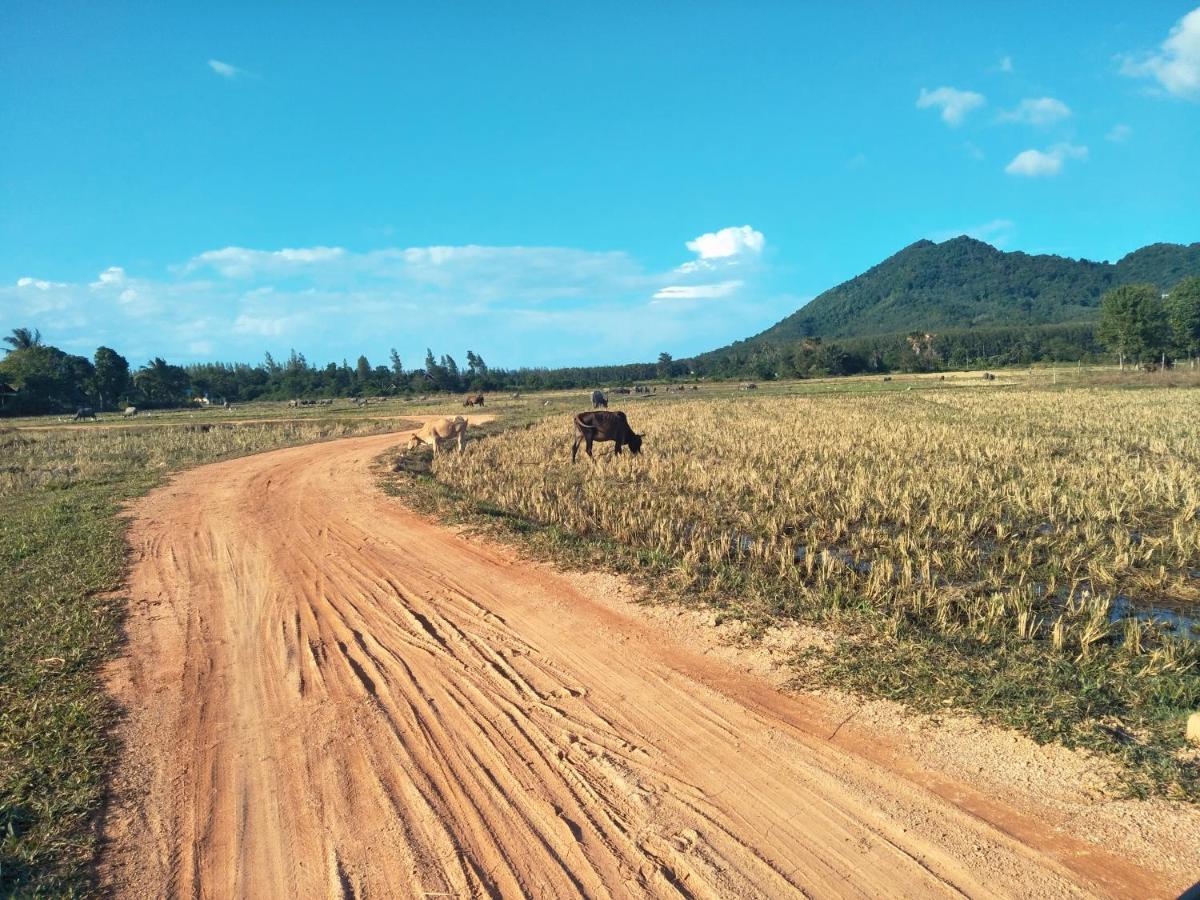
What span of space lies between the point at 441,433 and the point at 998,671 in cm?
1593

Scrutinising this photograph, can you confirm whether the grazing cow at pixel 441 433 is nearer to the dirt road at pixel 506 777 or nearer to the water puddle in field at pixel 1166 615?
the dirt road at pixel 506 777

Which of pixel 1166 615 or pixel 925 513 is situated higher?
pixel 925 513

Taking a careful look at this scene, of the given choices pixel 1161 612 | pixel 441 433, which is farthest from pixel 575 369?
pixel 1161 612

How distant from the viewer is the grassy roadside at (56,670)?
3.37m

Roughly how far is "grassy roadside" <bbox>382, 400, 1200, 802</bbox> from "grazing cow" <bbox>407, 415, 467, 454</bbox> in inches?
480

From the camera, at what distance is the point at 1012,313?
198000 millimetres

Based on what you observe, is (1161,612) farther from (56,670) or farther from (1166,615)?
(56,670)

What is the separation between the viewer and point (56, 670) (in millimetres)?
5402

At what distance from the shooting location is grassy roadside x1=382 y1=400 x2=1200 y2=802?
3.89 metres

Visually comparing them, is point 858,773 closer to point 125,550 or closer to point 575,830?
point 575,830

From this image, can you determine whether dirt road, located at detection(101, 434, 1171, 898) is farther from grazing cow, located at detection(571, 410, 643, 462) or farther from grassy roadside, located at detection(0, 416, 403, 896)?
grazing cow, located at detection(571, 410, 643, 462)

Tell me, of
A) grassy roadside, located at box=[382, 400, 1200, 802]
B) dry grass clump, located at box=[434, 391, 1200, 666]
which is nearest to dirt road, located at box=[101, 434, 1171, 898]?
grassy roadside, located at box=[382, 400, 1200, 802]

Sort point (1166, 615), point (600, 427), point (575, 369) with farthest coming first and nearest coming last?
point (575, 369) → point (600, 427) → point (1166, 615)

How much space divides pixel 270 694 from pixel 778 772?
382 cm
